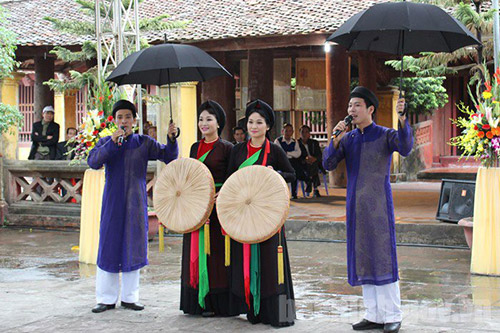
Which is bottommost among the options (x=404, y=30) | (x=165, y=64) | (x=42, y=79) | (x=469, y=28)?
(x=165, y=64)

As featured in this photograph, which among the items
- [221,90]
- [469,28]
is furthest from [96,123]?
[221,90]

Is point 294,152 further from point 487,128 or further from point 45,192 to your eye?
point 487,128

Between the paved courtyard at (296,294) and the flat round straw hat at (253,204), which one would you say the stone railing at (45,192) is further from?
the flat round straw hat at (253,204)

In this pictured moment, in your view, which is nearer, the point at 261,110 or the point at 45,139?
the point at 261,110

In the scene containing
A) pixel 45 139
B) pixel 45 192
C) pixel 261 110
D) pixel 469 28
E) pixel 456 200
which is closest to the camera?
pixel 261 110

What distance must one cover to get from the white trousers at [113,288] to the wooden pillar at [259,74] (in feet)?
36.2

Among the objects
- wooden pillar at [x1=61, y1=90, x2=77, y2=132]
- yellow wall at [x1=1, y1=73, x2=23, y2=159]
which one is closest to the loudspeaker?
yellow wall at [x1=1, y1=73, x2=23, y2=159]

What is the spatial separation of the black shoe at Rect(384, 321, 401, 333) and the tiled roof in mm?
9336

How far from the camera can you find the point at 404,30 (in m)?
5.68

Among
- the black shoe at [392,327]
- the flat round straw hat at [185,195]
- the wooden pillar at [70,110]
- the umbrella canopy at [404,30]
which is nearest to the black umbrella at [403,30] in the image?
the umbrella canopy at [404,30]

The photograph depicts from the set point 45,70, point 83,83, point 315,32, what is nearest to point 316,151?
point 315,32

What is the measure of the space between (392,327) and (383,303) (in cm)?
17

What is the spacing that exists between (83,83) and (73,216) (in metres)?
2.05

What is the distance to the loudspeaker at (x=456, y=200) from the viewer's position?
31.2ft
